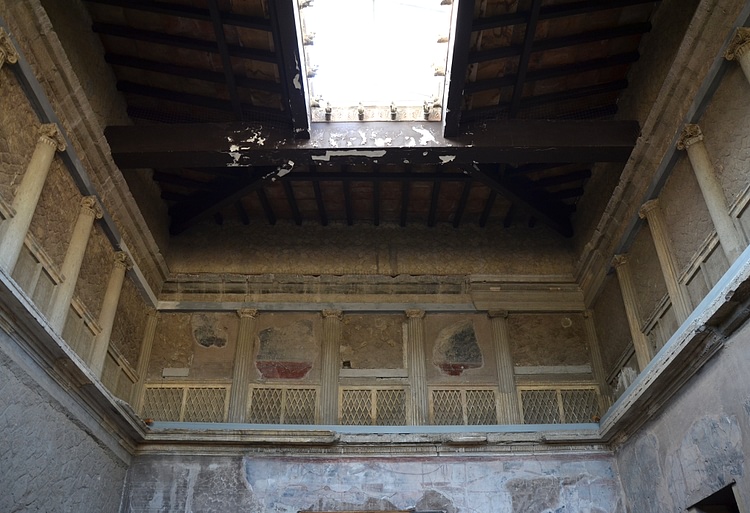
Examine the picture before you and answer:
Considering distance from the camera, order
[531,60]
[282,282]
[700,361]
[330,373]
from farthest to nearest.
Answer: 1. [282,282]
2. [330,373]
3. [531,60]
4. [700,361]

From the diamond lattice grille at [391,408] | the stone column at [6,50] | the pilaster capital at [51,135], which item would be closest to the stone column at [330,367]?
the diamond lattice grille at [391,408]

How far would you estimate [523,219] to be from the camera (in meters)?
10.7

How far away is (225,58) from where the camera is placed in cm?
776

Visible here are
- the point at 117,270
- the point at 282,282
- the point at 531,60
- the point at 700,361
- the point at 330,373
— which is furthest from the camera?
the point at 282,282

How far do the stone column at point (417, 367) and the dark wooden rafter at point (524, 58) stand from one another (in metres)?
3.15

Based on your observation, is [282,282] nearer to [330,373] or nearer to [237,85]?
[330,373]

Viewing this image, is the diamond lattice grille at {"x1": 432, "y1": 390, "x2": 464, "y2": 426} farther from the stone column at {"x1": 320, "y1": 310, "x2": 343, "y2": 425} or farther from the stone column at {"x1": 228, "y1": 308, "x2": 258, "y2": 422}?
the stone column at {"x1": 228, "y1": 308, "x2": 258, "y2": 422}

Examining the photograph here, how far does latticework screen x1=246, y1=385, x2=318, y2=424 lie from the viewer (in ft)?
29.2

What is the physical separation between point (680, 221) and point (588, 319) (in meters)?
2.83

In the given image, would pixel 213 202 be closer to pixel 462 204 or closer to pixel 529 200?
pixel 462 204

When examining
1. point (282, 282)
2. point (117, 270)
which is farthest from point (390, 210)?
point (117, 270)

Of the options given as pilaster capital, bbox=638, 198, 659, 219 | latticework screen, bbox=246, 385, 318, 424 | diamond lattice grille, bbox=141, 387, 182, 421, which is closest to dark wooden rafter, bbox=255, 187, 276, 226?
latticework screen, bbox=246, 385, 318, 424

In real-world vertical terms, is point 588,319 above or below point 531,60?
below

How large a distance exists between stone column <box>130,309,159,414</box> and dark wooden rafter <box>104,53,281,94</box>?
11.3 feet
